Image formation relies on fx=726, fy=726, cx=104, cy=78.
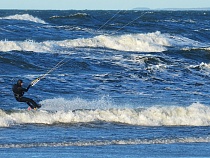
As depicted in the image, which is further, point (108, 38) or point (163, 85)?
point (108, 38)

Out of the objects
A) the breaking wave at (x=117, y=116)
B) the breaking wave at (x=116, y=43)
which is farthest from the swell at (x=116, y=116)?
the breaking wave at (x=116, y=43)

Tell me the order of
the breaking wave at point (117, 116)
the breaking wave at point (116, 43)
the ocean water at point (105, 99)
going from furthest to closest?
the breaking wave at point (116, 43), the breaking wave at point (117, 116), the ocean water at point (105, 99)

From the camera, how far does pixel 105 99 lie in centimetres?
2411

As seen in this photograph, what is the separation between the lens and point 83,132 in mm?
17953

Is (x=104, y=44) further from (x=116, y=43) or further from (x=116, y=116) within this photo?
(x=116, y=116)

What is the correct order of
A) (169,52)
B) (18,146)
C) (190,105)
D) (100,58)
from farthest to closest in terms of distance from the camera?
(169,52), (100,58), (190,105), (18,146)

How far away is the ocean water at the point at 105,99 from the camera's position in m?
15.9

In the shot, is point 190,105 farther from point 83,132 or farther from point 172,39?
point 172,39

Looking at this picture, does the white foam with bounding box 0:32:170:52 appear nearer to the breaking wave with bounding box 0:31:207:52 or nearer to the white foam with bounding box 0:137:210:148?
the breaking wave with bounding box 0:31:207:52

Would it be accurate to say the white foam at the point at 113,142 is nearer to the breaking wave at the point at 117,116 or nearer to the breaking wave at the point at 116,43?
the breaking wave at the point at 117,116

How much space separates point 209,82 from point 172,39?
20.3 meters

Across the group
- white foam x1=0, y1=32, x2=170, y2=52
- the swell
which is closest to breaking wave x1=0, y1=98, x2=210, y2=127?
the swell

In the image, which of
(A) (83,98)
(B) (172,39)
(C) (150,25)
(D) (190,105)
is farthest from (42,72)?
(C) (150,25)

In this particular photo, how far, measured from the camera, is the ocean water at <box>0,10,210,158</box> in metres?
15.9
